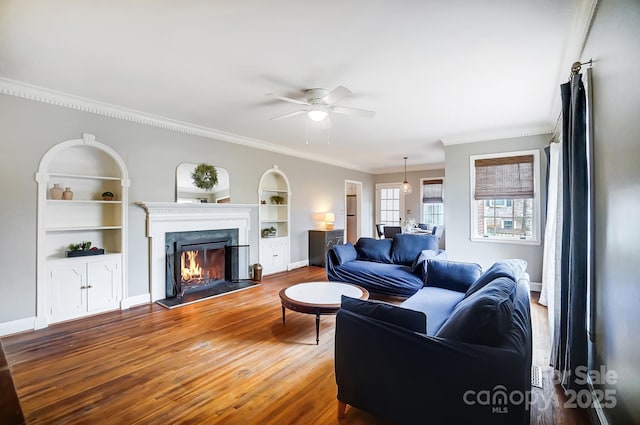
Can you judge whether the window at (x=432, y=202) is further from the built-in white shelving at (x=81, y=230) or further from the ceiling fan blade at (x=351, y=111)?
the built-in white shelving at (x=81, y=230)

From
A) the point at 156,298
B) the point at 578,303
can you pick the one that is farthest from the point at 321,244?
the point at 578,303

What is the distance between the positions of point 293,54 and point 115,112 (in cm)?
288

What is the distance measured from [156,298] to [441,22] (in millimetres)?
4851

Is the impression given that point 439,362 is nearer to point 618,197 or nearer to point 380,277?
point 618,197

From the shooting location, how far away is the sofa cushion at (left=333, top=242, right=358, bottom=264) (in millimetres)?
4770

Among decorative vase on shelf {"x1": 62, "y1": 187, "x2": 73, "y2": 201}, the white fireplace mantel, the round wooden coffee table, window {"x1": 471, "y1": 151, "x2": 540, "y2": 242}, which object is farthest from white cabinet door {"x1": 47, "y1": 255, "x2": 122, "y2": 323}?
window {"x1": 471, "y1": 151, "x2": 540, "y2": 242}

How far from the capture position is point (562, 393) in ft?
7.33

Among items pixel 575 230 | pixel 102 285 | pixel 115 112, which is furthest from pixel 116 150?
pixel 575 230

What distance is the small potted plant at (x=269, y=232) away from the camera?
6.15 metres

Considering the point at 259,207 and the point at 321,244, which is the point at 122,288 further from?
the point at 321,244

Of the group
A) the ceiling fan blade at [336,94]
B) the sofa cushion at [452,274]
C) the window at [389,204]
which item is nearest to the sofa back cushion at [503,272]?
the sofa cushion at [452,274]

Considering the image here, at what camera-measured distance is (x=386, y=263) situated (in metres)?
4.87

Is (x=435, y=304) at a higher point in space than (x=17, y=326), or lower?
higher

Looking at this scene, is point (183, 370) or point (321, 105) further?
point (321, 105)
